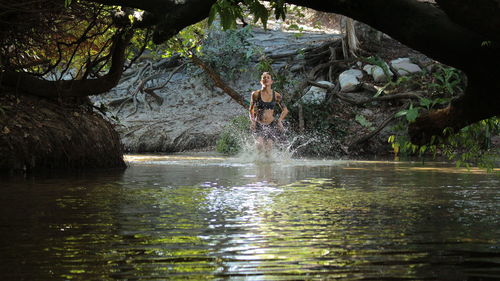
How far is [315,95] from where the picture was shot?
915 inches

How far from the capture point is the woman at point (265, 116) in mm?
16578

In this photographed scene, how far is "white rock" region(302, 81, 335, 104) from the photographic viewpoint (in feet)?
74.3

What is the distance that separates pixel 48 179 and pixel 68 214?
3.87 metres

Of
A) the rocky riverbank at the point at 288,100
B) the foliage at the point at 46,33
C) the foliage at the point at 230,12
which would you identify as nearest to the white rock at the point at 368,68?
the rocky riverbank at the point at 288,100

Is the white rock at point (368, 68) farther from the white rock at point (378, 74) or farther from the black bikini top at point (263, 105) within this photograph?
the black bikini top at point (263, 105)

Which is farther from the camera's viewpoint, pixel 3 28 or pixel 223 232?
pixel 3 28

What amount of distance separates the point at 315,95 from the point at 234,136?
3.41 meters

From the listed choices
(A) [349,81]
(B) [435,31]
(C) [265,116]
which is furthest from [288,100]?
(B) [435,31]

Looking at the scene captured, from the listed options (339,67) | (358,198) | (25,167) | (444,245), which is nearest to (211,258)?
(444,245)

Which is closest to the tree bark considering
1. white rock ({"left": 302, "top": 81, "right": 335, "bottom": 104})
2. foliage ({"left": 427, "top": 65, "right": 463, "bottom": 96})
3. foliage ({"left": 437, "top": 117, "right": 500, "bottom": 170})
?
foliage ({"left": 437, "top": 117, "right": 500, "bottom": 170})

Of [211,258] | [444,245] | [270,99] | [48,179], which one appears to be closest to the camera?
[211,258]

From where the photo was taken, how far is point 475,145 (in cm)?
763

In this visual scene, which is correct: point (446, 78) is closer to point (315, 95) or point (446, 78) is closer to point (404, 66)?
point (404, 66)

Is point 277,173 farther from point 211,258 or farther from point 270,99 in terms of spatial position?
point 211,258
